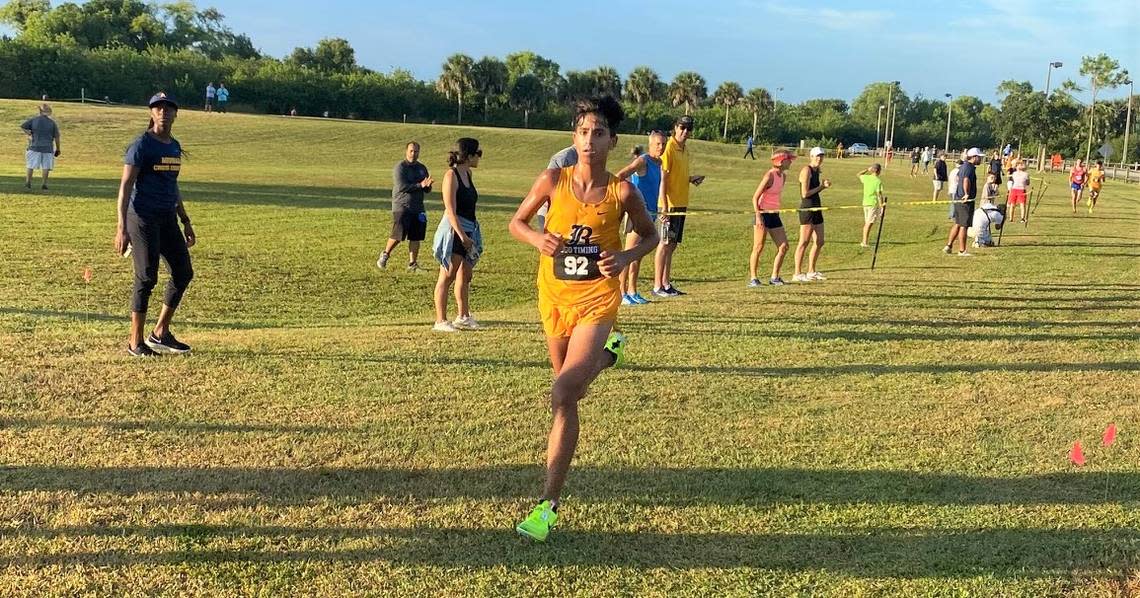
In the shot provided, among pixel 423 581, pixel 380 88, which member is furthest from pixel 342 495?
pixel 380 88

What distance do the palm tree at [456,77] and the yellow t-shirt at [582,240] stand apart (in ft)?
254

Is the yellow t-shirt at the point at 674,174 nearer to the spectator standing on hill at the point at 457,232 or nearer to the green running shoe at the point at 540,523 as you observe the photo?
the spectator standing on hill at the point at 457,232

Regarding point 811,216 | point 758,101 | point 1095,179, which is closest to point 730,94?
point 758,101

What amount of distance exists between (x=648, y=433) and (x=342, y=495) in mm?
1965

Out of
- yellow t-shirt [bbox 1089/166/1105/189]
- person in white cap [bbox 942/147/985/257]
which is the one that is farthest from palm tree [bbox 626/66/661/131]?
person in white cap [bbox 942/147/985/257]

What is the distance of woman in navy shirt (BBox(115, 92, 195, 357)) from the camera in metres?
6.42

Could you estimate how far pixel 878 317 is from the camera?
9531 millimetres

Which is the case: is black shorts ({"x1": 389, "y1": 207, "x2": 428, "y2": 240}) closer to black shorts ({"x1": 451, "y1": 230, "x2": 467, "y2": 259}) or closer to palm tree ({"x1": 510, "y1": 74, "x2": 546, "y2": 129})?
black shorts ({"x1": 451, "y1": 230, "x2": 467, "y2": 259})

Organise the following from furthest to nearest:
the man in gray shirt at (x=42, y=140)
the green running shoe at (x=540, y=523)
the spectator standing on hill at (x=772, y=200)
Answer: the man in gray shirt at (x=42, y=140)
the spectator standing on hill at (x=772, y=200)
the green running shoe at (x=540, y=523)

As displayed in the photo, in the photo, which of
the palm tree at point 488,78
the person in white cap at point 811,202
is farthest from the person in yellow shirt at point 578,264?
the palm tree at point 488,78

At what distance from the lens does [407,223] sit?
40.7 feet

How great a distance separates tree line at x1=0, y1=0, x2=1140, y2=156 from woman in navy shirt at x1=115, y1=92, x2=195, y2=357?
142ft

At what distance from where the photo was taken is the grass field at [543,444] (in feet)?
12.3

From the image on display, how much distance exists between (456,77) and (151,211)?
75.6m
